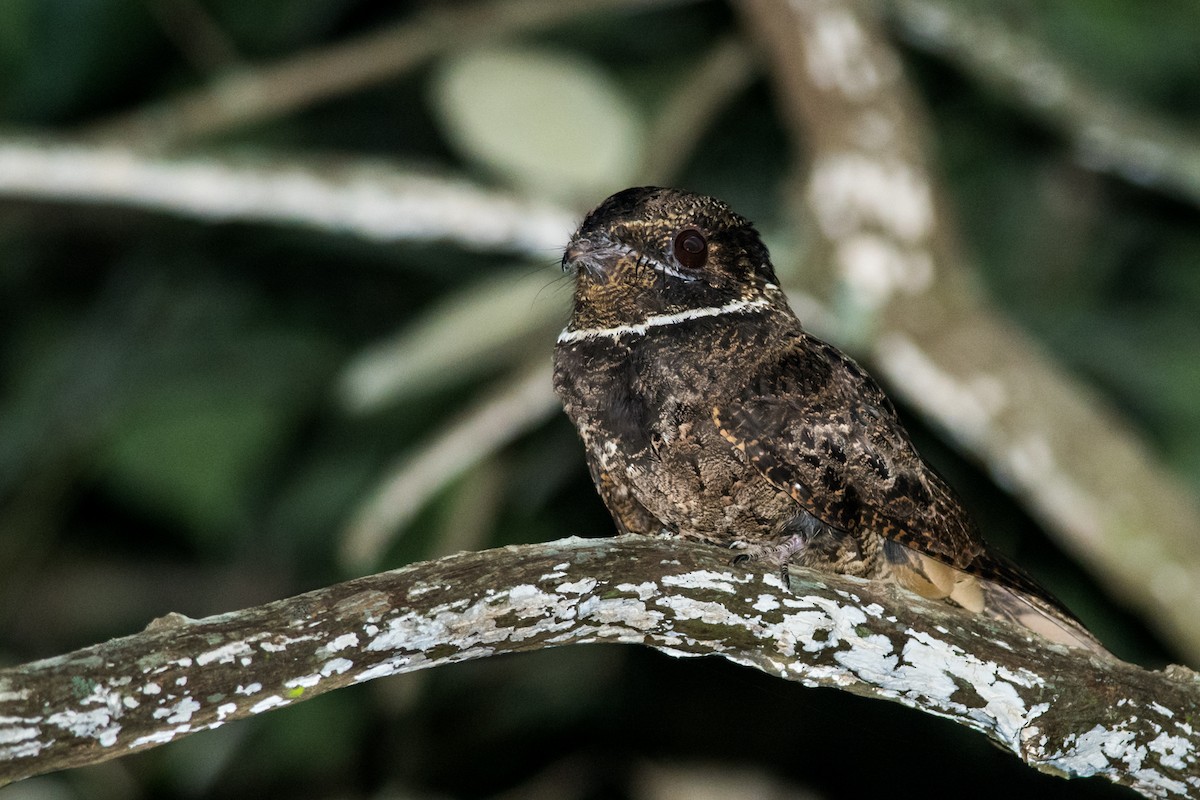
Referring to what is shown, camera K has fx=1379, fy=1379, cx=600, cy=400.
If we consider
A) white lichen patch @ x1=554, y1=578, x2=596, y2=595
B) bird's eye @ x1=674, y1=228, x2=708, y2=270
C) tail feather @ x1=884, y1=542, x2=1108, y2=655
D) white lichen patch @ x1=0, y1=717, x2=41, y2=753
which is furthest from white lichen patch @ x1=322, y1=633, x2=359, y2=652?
tail feather @ x1=884, y1=542, x2=1108, y2=655

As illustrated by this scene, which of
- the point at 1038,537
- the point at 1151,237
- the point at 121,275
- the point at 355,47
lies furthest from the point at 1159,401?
the point at 121,275

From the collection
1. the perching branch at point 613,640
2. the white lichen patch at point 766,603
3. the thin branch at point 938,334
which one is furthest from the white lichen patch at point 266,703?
the thin branch at point 938,334

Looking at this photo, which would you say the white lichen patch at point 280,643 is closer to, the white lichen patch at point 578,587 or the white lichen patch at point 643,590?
the white lichen patch at point 578,587

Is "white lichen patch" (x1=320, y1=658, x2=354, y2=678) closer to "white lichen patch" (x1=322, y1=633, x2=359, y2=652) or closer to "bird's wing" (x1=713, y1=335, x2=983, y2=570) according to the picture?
"white lichen patch" (x1=322, y1=633, x2=359, y2=652)

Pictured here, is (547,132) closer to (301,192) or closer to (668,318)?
(301,192)

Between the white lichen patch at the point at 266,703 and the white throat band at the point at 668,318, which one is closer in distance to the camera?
the white lichen patch at the point at 266,703
